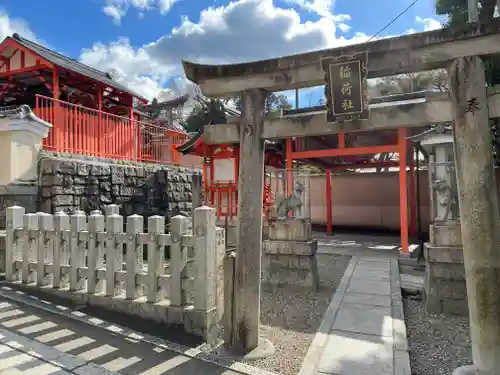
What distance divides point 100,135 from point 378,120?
8.15 metres

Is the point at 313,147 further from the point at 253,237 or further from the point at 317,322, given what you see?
the point at 253,237

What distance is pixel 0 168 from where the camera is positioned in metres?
7.02

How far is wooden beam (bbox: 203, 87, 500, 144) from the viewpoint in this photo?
315 cm

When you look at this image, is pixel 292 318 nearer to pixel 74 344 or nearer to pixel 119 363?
pixel 119 363

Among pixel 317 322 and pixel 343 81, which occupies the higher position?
pixel 343 81

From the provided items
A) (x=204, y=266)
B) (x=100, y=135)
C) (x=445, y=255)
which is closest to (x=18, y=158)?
(x=100, y=135)

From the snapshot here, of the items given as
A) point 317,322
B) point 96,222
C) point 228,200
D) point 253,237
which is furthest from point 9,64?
point 317,322

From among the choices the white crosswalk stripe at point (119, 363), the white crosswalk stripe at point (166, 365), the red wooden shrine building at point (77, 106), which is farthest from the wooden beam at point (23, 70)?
the white crosswalk stripe at point (166, 365)

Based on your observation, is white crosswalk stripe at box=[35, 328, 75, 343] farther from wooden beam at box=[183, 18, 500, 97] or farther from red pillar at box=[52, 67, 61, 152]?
red pillar at box=[52, 67, 61, 152]

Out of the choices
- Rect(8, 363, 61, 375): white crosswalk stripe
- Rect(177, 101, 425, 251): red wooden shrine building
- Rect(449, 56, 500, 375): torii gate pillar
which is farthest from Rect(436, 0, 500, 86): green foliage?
Rect(8, 363, 61, 375): white crosswalk stripe

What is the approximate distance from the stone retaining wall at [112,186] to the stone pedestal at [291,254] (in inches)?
181

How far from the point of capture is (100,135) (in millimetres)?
9359

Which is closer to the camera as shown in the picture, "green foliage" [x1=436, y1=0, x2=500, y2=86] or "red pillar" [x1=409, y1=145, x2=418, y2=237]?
"green foliage" [x1=436, y1=0, x2=500, y2=86]

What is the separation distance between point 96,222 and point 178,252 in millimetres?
1517
